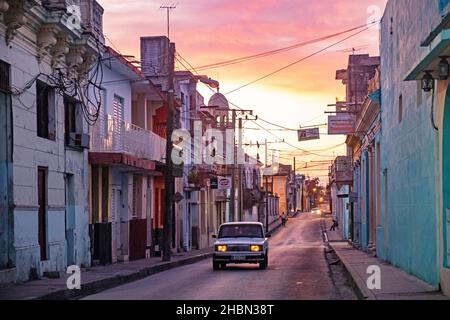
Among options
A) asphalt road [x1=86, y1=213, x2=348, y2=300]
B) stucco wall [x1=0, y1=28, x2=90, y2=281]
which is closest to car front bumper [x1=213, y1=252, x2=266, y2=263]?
asphalt road [x1=86, y1=213, x2=348, y2=300]

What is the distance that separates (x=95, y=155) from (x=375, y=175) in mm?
12124

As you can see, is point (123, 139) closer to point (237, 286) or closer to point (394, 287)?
point (237, 286)

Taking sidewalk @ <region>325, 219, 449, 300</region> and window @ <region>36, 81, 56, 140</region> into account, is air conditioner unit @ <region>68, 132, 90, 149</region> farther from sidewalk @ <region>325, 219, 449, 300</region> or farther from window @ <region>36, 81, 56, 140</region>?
sidewalk @ <region>325, 219, 449, 300</region>

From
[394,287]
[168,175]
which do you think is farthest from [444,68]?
[168,175]

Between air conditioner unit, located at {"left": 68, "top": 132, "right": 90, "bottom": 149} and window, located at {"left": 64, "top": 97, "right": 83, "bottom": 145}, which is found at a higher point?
window, located at {"left": 64, "top": 97, "right": 83, "bottom": 145}

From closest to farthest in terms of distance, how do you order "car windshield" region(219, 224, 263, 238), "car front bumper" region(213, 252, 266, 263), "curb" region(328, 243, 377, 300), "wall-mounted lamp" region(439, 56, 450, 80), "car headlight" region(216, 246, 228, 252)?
1. "wall-mounted lamp" region(439, 56, 450, 80)
2. "curb" region(328, 243, 377, 300)
3. "car front bumper" region(213, 252, 266, 263)
4. "car headlight" region(216, 246, 228, 252)
5. "car windshield" region(219, 224, 263, 238)

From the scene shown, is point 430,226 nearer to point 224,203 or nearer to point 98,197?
point 98,197

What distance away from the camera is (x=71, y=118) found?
2420 centimetres

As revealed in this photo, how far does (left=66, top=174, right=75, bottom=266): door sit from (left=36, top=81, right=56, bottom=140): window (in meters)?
2.36

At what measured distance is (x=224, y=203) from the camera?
64812mm

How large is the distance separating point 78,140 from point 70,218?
7.64 feet

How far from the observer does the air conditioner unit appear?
77.8ft

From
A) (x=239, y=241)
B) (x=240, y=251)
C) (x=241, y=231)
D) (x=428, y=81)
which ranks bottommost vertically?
(x=240, y=251)

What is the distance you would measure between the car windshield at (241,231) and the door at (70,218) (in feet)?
19.5
